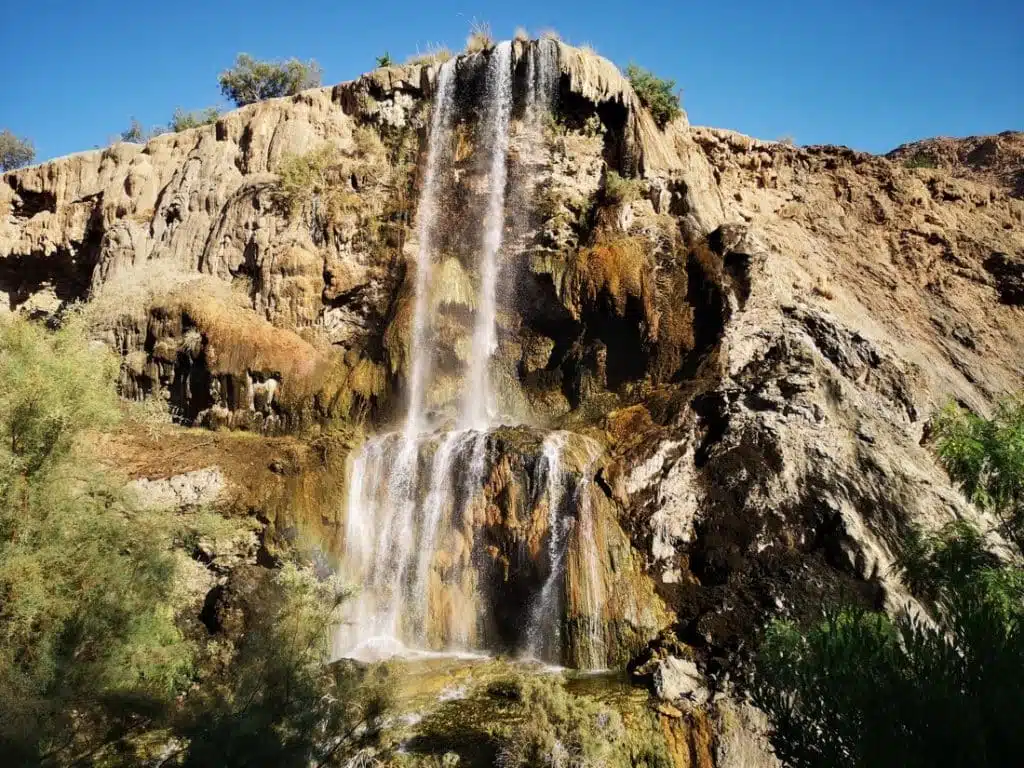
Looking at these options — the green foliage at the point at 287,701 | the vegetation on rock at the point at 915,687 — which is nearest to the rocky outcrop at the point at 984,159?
the vegetation on rock at the point at 915,687

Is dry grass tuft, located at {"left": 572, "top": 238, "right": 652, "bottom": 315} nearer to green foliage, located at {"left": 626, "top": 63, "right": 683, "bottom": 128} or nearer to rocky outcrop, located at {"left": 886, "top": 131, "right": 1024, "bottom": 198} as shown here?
green foliage, located at {"left": 626, "top": 63, "right": 683, "bottom": 128}

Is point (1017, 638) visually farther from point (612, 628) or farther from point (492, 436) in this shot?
point (492, 436)

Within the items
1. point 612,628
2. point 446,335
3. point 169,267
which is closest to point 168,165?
point 169,267

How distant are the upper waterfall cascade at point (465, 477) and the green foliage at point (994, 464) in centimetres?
676

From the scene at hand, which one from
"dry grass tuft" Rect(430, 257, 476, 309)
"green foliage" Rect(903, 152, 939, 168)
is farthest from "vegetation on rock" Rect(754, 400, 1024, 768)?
"green foliage" Rect(903, 152, 939, 168)

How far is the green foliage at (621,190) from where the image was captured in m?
21.3

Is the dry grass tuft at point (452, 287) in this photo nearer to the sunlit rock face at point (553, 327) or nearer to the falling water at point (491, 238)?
the sunlit rock face at point (553, 327)

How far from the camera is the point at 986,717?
533 cm

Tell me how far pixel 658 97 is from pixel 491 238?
24.9 ft

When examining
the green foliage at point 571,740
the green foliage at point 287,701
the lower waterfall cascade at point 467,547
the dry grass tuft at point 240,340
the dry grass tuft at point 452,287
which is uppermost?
the dry grass tuft at point 452,287

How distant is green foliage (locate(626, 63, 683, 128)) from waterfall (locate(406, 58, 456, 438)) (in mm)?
6362

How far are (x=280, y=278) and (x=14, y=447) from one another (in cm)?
1316

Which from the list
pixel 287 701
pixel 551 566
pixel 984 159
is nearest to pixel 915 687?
pixel 287 701

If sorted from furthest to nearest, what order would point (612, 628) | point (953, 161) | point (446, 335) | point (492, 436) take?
point (953, 161), point (446, 335), point (492, 436), point (612, 628)
